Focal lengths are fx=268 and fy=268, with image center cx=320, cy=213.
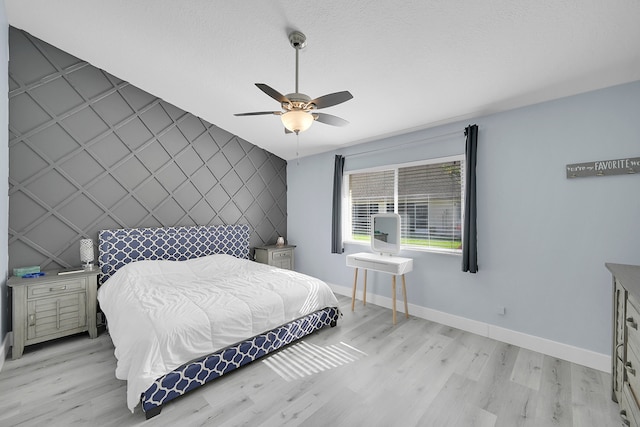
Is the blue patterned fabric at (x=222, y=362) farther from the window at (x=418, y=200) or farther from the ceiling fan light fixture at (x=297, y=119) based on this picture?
the ceiling fan light fixture at (x=297, y=119)

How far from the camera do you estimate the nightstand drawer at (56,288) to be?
8.61 feet

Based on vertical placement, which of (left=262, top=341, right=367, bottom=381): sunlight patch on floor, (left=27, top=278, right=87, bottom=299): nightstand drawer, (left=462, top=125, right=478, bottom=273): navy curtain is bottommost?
(left=262, top=341, right=367, bottom=381): sunlight patch on floor

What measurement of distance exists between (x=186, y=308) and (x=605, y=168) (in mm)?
3884

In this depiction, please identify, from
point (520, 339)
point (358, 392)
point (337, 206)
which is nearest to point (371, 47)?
point (337, 206)

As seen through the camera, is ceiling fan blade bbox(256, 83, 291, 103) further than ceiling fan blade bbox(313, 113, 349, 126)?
No

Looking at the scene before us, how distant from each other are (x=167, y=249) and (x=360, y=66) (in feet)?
11.4

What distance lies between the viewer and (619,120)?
7.75ft

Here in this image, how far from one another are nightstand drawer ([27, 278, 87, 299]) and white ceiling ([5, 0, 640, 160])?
2569mm

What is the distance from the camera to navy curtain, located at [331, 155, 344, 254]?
4.54 metres

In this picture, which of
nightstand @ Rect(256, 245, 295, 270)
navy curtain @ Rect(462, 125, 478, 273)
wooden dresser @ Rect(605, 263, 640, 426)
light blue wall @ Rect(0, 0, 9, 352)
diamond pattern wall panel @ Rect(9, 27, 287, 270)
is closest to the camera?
wooden dresser @ Rect(605, 263, 640, 426)

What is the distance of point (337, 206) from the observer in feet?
14.9

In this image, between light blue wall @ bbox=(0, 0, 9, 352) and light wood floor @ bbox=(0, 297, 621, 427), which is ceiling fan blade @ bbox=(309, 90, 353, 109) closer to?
light wood floor @ bbox=(0, 297, 621, 427)

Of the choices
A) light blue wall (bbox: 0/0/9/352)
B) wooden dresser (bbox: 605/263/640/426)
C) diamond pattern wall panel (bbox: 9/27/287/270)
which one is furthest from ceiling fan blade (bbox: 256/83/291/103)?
diamond pattern wall panel (bbox: 9/27/287/270)

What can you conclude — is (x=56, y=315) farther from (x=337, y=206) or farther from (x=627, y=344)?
(x=627, y=344)
